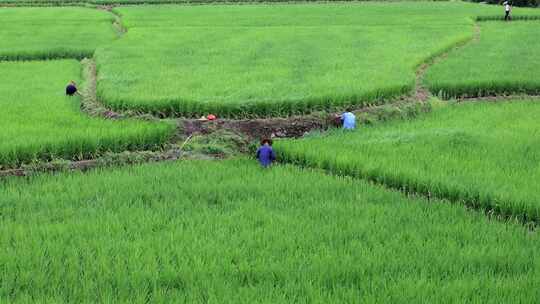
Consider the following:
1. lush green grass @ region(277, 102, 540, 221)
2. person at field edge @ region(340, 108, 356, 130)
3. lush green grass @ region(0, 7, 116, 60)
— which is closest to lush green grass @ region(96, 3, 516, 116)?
person at field edge @ region(340, 108, 356, 130)

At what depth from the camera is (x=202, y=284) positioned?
12.5 feet

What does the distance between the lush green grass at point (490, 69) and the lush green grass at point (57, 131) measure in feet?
18.6

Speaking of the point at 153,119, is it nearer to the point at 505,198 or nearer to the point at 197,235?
the point at 197,235

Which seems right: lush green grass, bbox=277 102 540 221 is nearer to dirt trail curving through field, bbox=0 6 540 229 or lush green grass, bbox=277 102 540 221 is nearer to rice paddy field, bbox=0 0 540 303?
rice paddy field, bbox=0 0 540 303

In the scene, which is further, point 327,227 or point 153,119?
point 153,119

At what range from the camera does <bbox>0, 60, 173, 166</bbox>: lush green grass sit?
22.3 ft

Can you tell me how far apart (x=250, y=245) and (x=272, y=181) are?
1654mm

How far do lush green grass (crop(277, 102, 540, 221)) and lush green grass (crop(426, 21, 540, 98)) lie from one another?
1.61m

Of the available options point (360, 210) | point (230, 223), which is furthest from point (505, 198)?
point (230, 223)

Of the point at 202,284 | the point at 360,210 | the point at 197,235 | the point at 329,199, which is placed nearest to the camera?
the point at 202,284

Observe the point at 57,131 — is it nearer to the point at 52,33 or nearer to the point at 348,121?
the point at 348,121

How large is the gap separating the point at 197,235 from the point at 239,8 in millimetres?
22347

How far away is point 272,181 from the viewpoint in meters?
6.00

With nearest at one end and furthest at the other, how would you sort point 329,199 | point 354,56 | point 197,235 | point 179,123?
point 197,235, point 329,199, point 179,123, point 354,56
